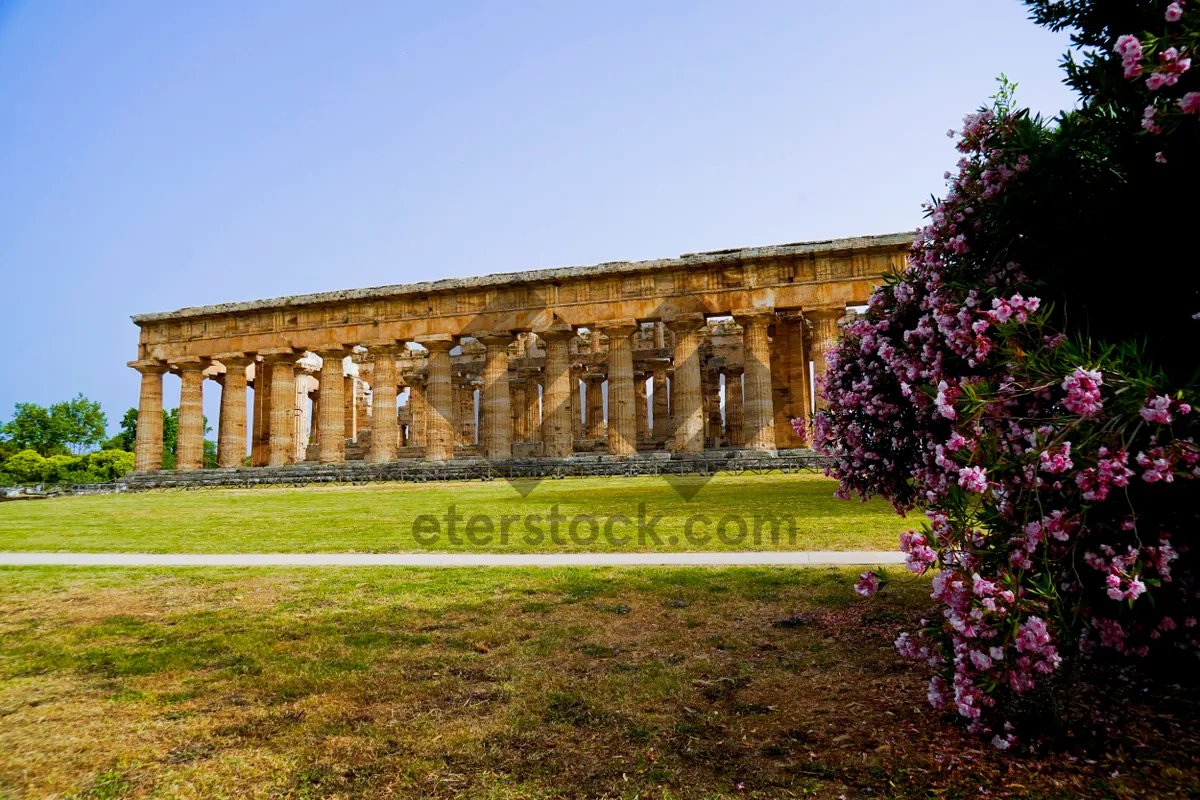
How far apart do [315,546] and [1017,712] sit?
10.7 metres

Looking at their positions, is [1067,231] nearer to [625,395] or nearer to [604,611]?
[604,611]

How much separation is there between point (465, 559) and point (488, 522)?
444 cm

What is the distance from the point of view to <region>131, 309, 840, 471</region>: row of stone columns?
31828 mm

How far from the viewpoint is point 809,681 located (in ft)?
15.9

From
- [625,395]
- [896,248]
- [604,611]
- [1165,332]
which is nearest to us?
[1165,332]

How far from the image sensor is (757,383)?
31.3 metres

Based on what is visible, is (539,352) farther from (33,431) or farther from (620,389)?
(33,431)

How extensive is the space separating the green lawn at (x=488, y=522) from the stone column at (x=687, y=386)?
8.24 meters

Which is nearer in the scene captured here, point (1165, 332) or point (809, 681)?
point (1165, 332)

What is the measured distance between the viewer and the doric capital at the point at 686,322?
32.0m

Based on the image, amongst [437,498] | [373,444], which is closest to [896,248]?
[437,498]

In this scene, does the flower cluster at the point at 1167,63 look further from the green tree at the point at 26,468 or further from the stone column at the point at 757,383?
the green tree at the point at 26,468

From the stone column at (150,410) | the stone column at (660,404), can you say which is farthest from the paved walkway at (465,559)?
the stone column at (660,404)

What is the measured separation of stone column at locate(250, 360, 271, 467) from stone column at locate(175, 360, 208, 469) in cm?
323
